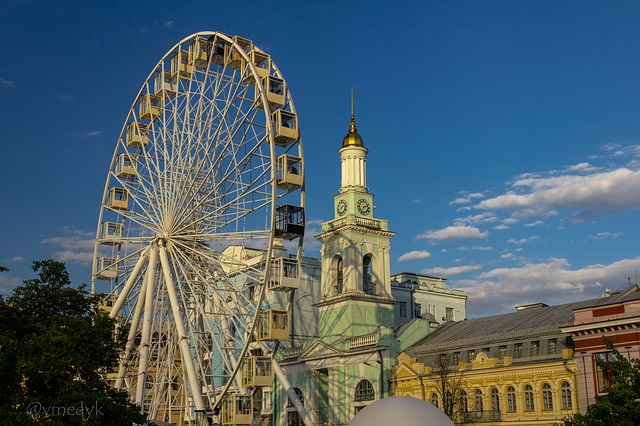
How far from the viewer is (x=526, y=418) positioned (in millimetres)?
55500

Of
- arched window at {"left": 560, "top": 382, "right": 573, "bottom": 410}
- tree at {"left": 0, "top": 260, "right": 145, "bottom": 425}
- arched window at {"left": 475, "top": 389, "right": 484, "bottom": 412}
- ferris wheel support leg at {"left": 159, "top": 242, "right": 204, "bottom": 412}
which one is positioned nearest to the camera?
tree at {"left": 0, "top": 260, "right": 145, "bottom": 425}

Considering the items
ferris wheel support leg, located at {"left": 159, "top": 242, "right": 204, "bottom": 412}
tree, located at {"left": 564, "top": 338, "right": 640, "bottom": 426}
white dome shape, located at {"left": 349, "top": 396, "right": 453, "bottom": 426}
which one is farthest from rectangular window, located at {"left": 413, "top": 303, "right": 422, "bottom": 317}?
white dome shape, located at {"left": 349, "top": 396, "right": 453, "bottom": 426}

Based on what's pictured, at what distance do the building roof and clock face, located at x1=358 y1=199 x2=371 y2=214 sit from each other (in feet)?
40.3

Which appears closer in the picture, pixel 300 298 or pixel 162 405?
pixel 162 405

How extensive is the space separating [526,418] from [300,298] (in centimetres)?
3391

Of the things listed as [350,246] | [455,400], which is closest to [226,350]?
[455,400]

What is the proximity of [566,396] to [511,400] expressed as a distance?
4907 millimetres

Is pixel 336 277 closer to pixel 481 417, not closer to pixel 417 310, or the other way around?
pixel 481 417

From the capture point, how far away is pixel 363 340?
68938 mm

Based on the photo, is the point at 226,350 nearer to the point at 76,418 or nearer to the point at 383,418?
the point at 76,418

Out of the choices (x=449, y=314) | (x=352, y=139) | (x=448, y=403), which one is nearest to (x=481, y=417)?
(x=448, y=403)

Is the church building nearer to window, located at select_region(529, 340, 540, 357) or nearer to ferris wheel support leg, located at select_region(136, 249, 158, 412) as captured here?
window, located at select_region(529, 340, 540, 357)

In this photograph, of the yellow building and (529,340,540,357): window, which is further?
(529,340,540,357): window

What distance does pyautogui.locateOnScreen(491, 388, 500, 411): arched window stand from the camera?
57.8 metres
